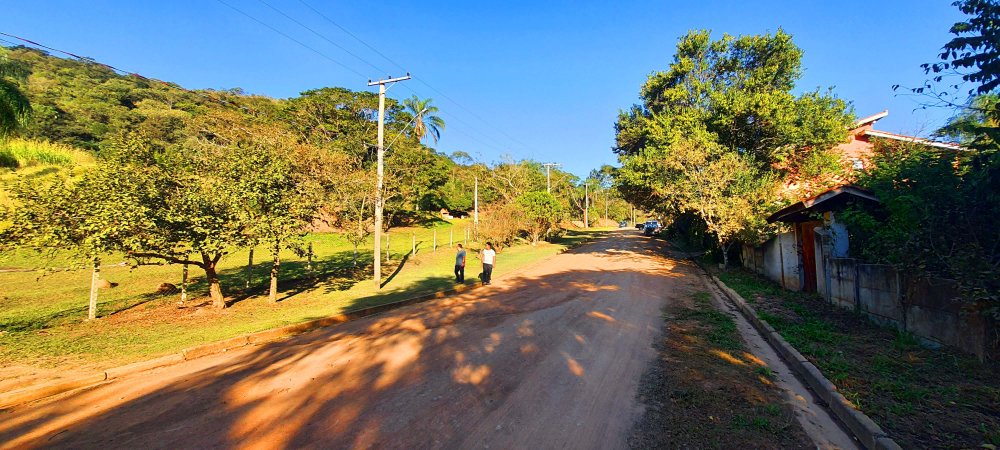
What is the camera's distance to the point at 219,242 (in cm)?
927

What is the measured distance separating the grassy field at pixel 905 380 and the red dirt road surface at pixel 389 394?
6.81 ft

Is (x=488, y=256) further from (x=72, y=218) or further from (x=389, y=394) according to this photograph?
(x=72, y=218)

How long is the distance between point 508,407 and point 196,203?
28.1 feet

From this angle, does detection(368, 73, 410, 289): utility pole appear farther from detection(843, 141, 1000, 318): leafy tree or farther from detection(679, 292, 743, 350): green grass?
detection(843, 141, 1000, 318): leafy tree

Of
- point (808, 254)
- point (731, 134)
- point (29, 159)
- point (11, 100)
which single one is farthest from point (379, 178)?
point (29, 159)

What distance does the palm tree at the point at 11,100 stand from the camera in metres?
11.7

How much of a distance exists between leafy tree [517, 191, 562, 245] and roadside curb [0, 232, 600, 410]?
747 inches

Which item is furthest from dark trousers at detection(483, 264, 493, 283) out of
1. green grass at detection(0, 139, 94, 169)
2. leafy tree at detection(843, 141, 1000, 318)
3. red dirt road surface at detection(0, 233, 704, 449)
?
green grass at detection(0, 139, 94, 169)

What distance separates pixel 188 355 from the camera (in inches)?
264

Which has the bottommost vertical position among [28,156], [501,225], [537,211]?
[501,225]

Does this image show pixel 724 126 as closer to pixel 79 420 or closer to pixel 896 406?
pixel 896 406

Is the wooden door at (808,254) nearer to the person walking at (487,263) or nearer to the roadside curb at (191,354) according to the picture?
the person walking at (487,263)

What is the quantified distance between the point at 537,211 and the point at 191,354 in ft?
80.9

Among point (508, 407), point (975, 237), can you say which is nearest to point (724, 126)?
point (975, 237)
